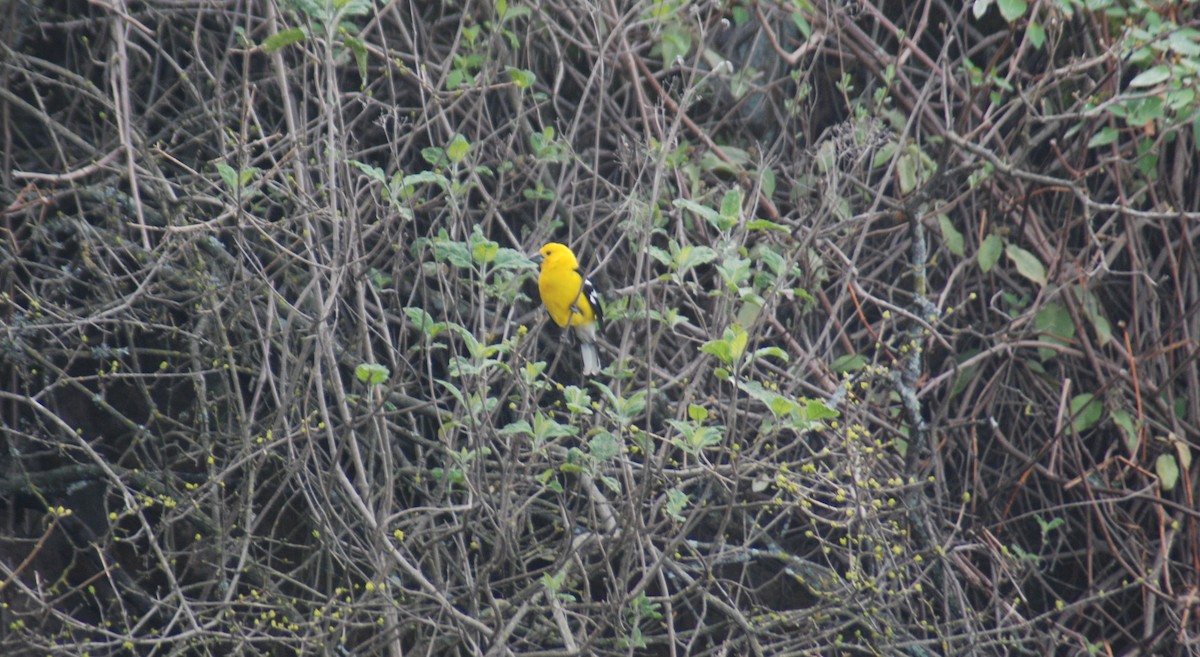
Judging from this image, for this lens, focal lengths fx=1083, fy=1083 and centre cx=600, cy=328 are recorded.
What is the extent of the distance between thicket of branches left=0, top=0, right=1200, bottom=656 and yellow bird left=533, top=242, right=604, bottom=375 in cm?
11

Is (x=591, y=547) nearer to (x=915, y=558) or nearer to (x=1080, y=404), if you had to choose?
(x=915, y=558)

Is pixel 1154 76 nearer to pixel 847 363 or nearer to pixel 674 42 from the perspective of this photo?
pixel 847 363

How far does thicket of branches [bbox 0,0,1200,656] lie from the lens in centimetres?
317

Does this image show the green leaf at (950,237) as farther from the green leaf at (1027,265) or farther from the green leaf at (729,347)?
the green leaf at (729,347)

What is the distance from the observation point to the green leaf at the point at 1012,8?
407 centimetres

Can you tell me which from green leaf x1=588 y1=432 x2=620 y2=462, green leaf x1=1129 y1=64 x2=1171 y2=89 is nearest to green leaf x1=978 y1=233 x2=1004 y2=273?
green leaf x1=1129 y1=64 x2=1171 y2=89

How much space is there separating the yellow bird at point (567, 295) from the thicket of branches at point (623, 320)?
11 cm

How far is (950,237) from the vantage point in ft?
14.2

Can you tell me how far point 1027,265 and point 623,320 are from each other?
1648 mm

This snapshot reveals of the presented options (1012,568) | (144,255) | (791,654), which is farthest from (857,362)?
(144,255)

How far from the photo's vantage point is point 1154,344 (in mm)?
4363

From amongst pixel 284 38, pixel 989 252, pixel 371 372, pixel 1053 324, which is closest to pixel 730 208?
pixel 371 372

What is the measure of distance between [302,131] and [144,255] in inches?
27.9

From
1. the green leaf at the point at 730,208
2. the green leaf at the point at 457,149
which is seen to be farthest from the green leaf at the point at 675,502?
the green leaf at the point at 457,149
